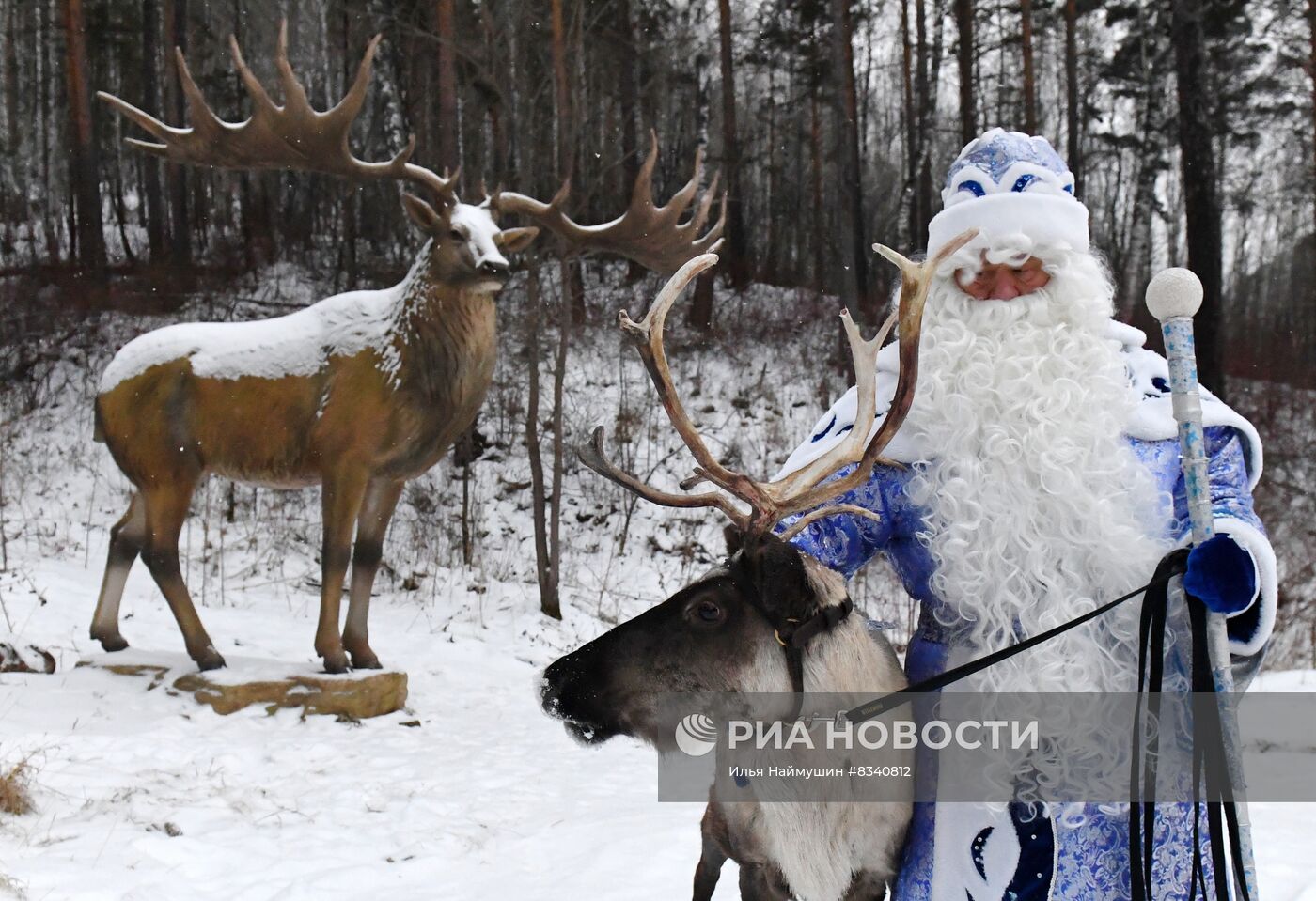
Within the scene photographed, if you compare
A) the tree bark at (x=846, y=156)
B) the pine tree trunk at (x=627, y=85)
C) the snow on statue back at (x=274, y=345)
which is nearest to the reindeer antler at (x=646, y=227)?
the snow on statue back at (x=274, y=345)

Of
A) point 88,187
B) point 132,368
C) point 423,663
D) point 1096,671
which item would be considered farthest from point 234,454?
point 88,187

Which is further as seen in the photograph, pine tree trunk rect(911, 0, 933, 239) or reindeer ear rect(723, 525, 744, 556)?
pine tree trunk rect(911, 0, 933, 239)

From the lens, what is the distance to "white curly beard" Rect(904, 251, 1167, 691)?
1875mm

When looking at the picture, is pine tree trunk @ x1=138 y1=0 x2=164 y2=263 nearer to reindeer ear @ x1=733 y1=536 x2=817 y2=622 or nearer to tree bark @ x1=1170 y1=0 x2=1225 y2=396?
tree bark @ x1=1170 y1=0 x2=1225 y2=396

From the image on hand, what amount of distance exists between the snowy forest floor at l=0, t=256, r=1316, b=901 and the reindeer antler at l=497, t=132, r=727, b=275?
109 inches

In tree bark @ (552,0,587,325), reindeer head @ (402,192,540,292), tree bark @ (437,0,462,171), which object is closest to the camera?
reindeer head @ (402,192,540,292)

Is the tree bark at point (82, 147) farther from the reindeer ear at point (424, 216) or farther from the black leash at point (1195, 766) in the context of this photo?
the black leash at point (1195, 766)

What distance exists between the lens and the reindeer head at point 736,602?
6.12 ft

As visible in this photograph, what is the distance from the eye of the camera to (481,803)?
4141mm

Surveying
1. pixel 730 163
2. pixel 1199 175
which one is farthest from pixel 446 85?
pixel 730 163

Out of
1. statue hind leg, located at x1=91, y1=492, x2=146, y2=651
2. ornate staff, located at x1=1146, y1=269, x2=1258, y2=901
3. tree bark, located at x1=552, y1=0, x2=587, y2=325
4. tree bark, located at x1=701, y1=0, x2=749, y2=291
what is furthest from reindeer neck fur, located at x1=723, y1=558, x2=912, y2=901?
tree bark, located at x1=701, y1=0, x2=749, y2=291

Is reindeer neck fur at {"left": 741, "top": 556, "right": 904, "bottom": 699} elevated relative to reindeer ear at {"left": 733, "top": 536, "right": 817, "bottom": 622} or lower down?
lower down

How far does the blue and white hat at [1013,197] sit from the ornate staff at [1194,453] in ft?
1.10

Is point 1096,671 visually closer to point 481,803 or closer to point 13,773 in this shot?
point 481,803
